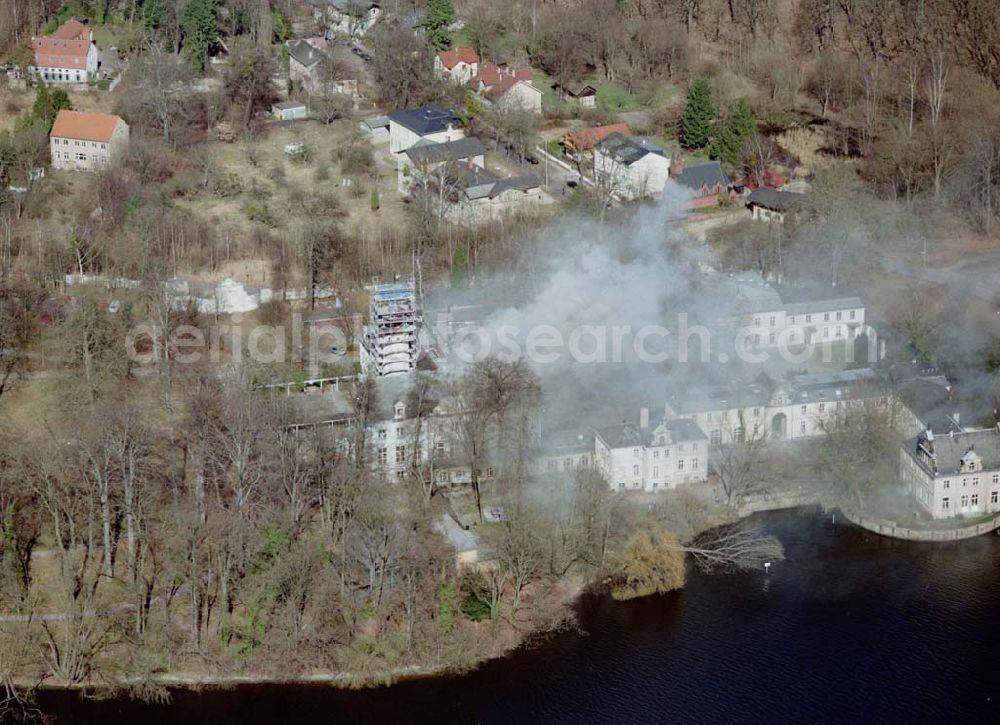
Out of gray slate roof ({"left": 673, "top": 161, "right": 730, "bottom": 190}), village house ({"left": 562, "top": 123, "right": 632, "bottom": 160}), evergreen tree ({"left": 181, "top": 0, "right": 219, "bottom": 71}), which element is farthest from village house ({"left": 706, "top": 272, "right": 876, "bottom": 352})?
evergreen tree ({"left": 181, "top": 0, "right": 219, "bottom": 71})

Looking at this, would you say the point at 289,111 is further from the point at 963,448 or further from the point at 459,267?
the point at 963,448

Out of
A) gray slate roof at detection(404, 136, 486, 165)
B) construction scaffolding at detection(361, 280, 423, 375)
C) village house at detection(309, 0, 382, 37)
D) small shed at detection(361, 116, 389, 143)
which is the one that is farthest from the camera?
village house at detection(309, 0, 382, 37)

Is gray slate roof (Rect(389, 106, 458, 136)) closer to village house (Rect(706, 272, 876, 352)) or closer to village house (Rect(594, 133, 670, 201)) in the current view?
village house (Rect(594, 133, 670, 201))

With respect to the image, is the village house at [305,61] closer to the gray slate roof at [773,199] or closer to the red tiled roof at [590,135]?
the red tiled roof at [590,135]

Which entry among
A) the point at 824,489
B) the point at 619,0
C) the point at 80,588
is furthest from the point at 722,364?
the point at 619,0

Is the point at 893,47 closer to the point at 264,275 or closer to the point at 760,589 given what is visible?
the point at 264,275

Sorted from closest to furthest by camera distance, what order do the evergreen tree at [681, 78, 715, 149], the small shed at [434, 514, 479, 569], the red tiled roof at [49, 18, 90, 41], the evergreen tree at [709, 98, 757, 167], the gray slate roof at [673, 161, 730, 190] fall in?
the small shed at [434, 514, 479, 569] < the gray slate roof at [673, 161, 730, 190] < the evergreen tree at [709, 98, 757, 167] < the evergreen tree at [681, 78, 715, 149] < the red tiled roof at [49, 18, 90, 41]

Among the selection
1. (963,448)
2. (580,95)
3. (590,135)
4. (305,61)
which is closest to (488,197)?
(590,135)
